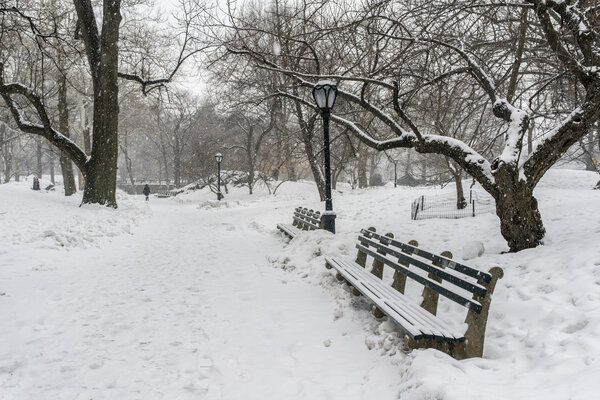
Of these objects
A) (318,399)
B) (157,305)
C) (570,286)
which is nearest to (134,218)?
(157,305)

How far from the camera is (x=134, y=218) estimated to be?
1259 cm

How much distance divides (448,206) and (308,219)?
883 centimetres

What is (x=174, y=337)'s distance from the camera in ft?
12.3

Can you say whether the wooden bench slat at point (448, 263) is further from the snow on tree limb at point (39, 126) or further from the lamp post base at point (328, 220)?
the snow on tree limb at point (39, 126)

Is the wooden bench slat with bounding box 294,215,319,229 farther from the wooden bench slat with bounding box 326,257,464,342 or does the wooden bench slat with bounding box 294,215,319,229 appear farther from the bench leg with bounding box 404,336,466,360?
the bench leg with bounding box 404,336,466,360

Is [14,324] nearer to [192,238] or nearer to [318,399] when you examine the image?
[318,399]

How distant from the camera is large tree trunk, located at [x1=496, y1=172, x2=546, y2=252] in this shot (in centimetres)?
548

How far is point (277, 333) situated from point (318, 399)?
1.25 metres

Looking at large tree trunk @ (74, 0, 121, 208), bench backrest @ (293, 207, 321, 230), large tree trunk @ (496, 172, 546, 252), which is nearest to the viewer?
large tree trunk @ (496, 172, 546, 252)

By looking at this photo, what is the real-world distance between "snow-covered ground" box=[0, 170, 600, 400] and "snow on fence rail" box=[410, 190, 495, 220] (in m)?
4.84

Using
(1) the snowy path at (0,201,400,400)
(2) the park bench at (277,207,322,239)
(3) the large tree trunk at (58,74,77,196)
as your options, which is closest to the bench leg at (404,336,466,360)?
(1) the snowy path at (0,201,400,400)

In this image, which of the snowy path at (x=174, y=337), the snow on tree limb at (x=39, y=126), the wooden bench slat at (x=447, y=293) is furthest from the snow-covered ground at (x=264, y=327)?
the snow on tree limb at (x=39, y=126)

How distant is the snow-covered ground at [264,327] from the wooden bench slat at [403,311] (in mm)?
184

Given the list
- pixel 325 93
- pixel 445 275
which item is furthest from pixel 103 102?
pixel 445 275
